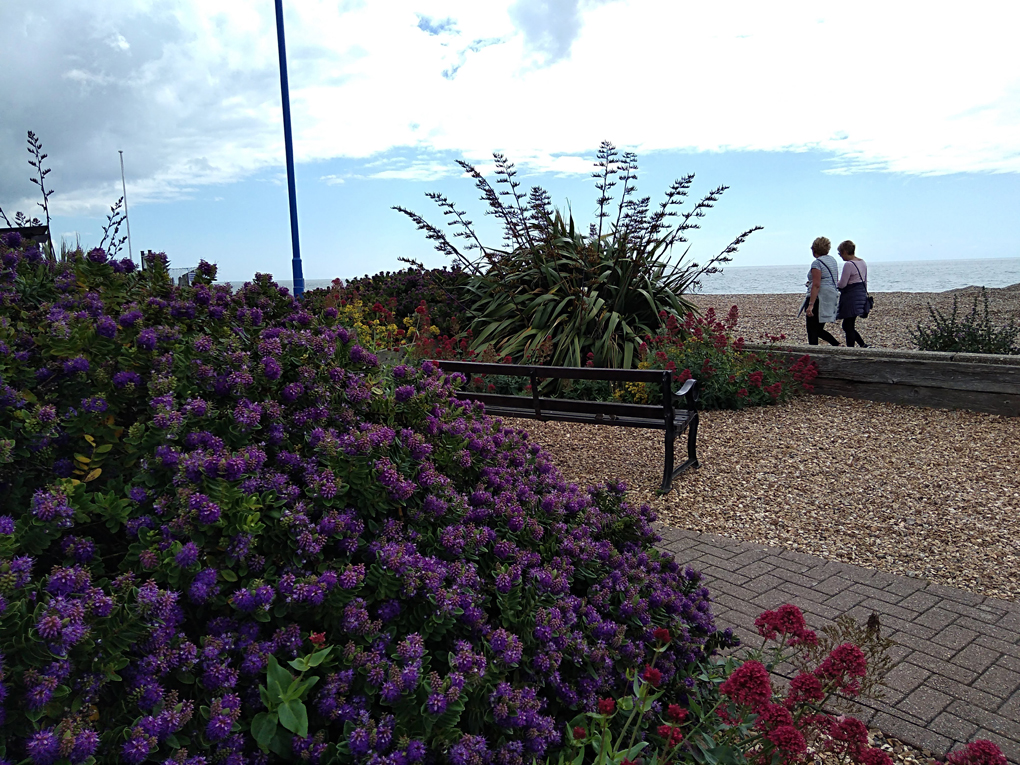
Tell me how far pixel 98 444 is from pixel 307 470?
469 mm

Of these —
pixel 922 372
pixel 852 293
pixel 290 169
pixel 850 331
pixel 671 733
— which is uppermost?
pixel 290 169

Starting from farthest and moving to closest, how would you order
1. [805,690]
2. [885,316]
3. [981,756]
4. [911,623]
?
1. [885,316]
2. [911,623]
3. [805,690]
4. [981,756]

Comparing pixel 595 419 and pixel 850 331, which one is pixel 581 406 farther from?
pixel 850 331

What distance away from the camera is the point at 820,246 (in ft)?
30.7

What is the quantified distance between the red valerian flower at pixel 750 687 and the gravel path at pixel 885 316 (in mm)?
8700

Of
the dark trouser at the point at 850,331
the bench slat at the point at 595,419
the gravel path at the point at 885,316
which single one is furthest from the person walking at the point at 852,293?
the bench slat at the point at 595,419

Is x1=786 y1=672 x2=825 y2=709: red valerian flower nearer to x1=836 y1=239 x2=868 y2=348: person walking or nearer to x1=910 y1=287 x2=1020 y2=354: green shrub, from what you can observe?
x1=910 y1=287 x2=1020 y2=354: green shrub

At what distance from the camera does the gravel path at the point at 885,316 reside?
39.2 feet

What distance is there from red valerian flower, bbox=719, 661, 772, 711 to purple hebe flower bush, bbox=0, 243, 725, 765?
1.39 ft

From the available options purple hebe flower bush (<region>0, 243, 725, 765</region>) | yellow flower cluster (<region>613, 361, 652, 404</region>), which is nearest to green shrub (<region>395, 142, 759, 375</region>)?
yellow flower cluster (<region>613, 361, 652, 404</region>)

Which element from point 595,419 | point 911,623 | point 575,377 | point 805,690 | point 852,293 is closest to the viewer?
point 805,690

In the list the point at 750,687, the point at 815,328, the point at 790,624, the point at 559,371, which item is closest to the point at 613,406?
the point at 559,371

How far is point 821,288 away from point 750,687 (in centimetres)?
876

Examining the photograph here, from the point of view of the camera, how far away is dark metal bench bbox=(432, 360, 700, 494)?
5.02m
